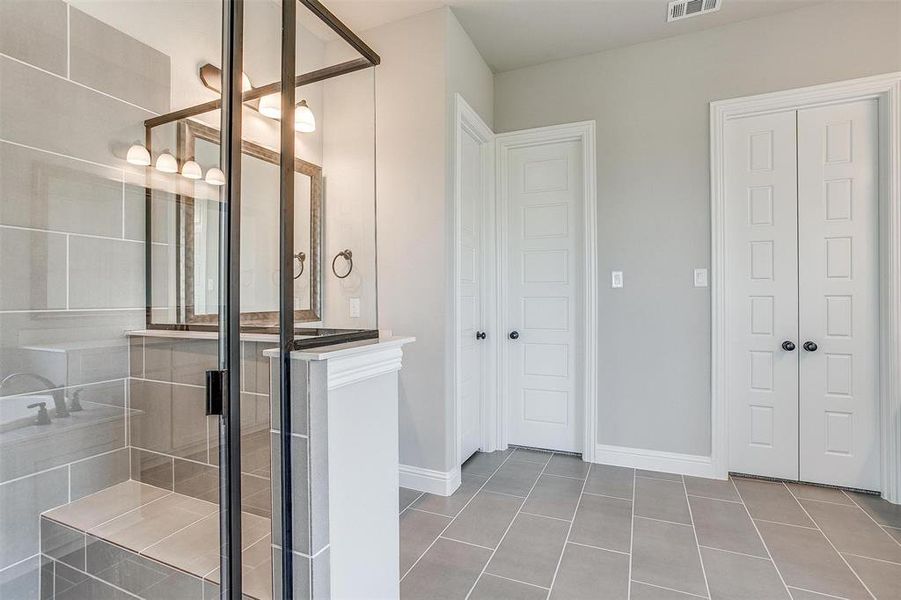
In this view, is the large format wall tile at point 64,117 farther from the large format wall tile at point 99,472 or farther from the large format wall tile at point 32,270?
the large format wall tile at point 99,472

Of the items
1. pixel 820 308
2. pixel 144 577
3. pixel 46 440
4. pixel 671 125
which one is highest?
pixel 671 125

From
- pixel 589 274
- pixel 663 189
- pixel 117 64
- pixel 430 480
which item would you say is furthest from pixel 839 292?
pixel 117 64

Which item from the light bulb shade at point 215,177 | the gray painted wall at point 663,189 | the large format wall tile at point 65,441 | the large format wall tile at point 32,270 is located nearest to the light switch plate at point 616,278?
the gray painted wall at point 663,189

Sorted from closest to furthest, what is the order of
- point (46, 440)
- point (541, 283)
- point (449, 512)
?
point (46, 440), point (449, 512), point (541, 283)

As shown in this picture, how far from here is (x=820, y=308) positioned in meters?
2.61

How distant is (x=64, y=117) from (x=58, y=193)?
0.26 m

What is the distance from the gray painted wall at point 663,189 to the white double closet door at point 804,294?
21 centimetres

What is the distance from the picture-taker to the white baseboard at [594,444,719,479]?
275cm

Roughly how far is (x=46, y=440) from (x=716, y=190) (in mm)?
3449

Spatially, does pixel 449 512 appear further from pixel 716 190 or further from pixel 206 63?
pixel 716 190

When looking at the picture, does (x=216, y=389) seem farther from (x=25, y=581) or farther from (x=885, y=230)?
(x=885, y=230)

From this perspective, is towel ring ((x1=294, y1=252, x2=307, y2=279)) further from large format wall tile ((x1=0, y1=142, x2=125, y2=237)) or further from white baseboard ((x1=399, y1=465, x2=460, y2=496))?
white baseboard ((x1=399, y1=465, x2=460, y2=496))

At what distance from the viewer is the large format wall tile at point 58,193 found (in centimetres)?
133

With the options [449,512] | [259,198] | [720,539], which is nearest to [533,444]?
[449,512]
